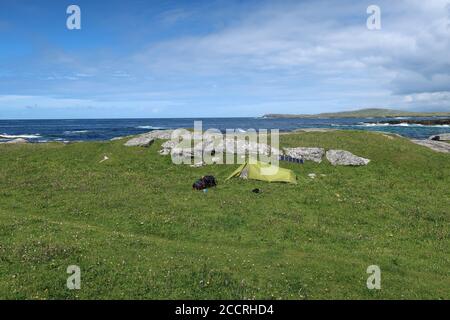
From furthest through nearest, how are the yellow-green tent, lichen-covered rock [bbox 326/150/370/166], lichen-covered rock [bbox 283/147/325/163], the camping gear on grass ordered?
lichen-covered rock [bbox 283/147/325/163], lichen-covered rock [bbox 326/150/370/166], the yellow-green tent, the camping gear on grass

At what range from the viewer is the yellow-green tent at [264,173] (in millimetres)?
36688

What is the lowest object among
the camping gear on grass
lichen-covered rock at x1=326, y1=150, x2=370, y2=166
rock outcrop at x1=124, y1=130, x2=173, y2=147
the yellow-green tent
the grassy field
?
the grassy field

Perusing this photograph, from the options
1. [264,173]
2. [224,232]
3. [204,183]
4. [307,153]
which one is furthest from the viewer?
[307,153]

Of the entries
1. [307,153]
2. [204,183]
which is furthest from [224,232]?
[307,153]

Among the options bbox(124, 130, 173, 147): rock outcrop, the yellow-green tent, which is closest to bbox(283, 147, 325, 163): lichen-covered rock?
the yellow-green tent

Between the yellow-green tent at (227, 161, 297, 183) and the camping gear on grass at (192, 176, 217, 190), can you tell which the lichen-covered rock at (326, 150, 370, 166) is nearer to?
the yellow-green tent at (227, 161, 297, 183)

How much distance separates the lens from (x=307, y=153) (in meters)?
45.4

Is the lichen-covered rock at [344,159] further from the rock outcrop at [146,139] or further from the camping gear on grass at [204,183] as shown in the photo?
the rock outcrop at [146,139]

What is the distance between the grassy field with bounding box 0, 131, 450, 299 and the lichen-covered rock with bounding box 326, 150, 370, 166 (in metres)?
1.39

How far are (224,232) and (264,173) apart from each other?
48.9ft

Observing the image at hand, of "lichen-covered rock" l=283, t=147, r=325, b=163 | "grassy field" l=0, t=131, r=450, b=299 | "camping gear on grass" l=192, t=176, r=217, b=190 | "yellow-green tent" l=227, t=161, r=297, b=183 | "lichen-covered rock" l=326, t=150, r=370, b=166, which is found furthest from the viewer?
"lichen-covered rock" l=283, t=147, r=325, b=163

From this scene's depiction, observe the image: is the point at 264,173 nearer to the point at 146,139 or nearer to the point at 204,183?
the point at 204,183

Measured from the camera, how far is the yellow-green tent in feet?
120
